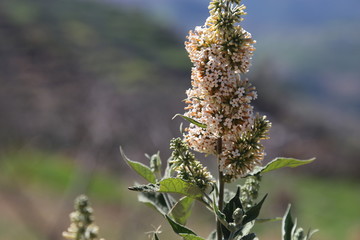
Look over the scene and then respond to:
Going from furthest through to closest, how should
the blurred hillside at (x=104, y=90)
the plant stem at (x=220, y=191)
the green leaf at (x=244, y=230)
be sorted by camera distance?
1. the blurred hillside at (x=104, y=90)
2. the plant stem at (x=220, y=191)
3. the green leaf at (x=244, y=230)

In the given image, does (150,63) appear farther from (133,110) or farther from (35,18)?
(133,110)

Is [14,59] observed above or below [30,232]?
above

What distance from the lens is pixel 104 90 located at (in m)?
20.0

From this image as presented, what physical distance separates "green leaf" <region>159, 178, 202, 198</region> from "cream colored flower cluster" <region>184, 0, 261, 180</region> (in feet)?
0.47

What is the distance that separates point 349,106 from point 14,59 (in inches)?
6103

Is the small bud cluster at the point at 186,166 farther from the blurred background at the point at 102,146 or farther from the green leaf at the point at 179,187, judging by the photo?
the blurred background at the point at 102,146

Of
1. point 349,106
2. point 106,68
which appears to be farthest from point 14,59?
point 349,106

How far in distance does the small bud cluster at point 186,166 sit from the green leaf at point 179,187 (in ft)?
0.18

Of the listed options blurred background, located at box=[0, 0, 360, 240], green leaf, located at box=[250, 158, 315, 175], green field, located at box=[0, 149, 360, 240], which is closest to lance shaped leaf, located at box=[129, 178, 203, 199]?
green leaf, located at box=[250, 158, 315, 175]

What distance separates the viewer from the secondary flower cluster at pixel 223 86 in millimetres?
1727

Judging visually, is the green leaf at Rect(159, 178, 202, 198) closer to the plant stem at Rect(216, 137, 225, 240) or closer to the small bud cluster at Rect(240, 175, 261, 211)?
the plant stem at Rect(216, 137, 225, 240)

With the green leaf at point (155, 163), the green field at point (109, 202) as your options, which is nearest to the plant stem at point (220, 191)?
the green leaf at point (155, 163)

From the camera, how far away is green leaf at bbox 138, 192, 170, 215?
2.01 meters

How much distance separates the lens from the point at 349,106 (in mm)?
176375
